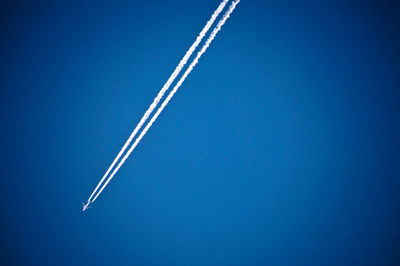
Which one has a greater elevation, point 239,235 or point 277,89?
point 277,89

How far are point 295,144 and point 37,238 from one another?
6.25 meters

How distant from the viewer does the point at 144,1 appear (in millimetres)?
2760

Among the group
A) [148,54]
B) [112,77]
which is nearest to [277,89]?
[148,54]

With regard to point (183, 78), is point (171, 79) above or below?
below

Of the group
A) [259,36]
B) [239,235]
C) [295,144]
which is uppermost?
[259,36]

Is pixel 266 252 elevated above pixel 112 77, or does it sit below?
Answer: below

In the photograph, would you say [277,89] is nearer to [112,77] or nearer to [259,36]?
[259,36]

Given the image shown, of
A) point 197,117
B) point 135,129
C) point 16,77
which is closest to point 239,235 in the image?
point 197,117

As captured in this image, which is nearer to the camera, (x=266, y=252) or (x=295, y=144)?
(x=295, y=144)

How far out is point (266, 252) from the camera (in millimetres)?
3621

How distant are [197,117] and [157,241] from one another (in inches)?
120

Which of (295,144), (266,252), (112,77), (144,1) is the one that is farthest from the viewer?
(266,252)

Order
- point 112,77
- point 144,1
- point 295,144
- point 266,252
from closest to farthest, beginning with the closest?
point 144,1 → point 112,77 → point 295,144 → point 266,252

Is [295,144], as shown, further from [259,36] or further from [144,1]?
[144,1]
